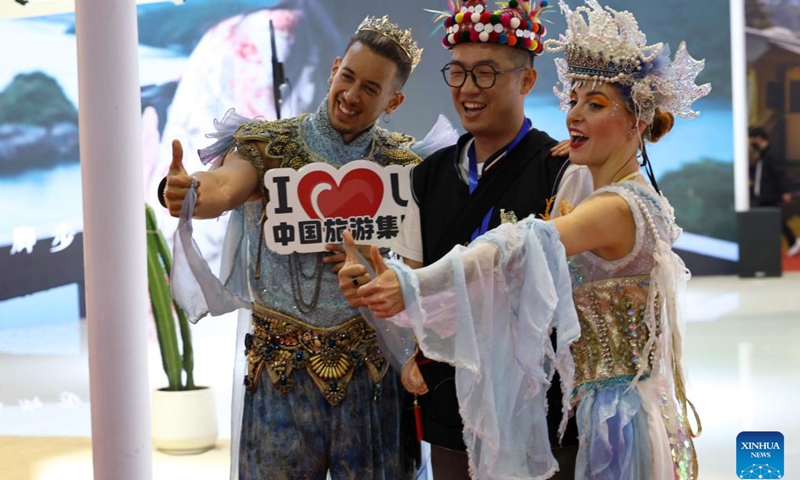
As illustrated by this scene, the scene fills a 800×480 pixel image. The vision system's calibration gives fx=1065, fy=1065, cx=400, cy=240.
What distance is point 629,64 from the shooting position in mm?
2229

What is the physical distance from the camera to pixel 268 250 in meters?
2.69

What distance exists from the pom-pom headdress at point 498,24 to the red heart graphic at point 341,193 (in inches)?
15.8

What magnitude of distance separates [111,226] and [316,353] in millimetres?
1156

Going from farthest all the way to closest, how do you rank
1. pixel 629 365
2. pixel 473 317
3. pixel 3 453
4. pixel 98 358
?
1. pixel 3 453
2. pixel 98 358
3. pixel 629 365
4. pixel 473 317

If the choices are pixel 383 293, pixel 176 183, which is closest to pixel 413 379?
pixel 383 293

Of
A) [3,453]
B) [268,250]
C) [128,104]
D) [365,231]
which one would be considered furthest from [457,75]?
[3,453]

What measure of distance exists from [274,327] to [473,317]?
735mm

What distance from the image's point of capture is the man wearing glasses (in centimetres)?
236

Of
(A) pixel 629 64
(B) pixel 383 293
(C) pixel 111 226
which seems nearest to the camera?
(B) pixel 383 293

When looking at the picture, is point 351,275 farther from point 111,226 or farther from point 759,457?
point 759,457

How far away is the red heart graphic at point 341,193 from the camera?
2627 mm

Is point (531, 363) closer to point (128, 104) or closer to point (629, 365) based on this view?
point (629, 365)

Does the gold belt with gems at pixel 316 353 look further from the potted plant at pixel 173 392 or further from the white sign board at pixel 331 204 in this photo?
the potted plant at pixel 173 392

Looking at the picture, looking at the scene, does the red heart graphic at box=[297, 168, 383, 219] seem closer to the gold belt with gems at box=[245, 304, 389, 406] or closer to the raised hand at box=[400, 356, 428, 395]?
the gold belt with gems at box=[245, 304, 389, 406]
